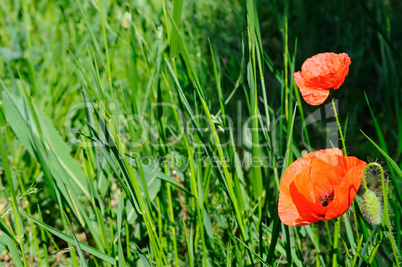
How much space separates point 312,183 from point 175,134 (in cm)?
71

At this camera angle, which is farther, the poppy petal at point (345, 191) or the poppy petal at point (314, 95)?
the poppy petal at point (314, 95)

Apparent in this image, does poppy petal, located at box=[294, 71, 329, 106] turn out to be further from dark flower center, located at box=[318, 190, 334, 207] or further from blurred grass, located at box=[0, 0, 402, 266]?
dark flower center, located at box=[318, 190, 334, 207]

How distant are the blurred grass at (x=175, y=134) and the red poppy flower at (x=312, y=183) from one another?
8 centimetres

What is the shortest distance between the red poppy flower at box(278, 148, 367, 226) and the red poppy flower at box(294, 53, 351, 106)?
0.36ft

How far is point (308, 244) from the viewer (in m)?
1.07

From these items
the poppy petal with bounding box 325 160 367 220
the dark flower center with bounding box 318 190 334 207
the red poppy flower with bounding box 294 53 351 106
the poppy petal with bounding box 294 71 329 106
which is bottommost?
the dark flower center with bounding box 318 190 334 207

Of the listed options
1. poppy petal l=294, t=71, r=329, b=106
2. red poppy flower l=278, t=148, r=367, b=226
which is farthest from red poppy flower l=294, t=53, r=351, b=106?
red poppy flower l=278, t=148, r=367, b=226

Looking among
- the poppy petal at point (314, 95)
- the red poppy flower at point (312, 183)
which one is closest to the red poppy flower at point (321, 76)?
the poppy petal at point (314, 95)

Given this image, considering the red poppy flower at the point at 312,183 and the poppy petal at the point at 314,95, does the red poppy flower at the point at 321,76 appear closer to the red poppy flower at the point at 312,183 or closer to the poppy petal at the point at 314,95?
the poppy petal at the point at 314,95

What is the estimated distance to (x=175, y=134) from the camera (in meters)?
1.36

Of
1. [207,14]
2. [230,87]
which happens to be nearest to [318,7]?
[207,14]

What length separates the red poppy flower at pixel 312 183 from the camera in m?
0.66

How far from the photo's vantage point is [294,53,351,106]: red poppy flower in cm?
73

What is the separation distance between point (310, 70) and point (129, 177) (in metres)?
0.38
